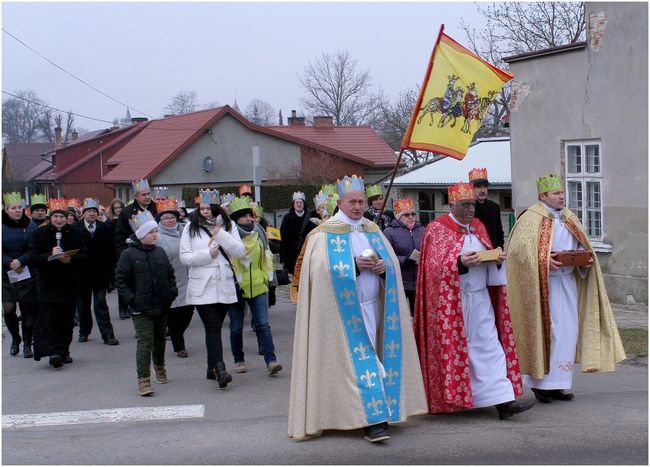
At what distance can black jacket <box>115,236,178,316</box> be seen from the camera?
911cm

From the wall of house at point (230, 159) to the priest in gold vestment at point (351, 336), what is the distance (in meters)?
36.8

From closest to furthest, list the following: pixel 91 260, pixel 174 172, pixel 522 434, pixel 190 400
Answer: pixel 522 434
pixel 190 400
pixel 91 260
pixel 174 172

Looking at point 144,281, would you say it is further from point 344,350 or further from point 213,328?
point 344,350

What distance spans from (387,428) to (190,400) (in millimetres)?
2479

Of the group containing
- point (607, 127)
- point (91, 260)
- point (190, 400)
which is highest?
point (607, 127)

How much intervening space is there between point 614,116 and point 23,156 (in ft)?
259

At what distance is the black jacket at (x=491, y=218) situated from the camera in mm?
10531

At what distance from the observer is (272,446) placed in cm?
683

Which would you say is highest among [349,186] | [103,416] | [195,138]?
[195,138]

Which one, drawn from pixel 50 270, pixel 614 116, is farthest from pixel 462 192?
pixel 614 116

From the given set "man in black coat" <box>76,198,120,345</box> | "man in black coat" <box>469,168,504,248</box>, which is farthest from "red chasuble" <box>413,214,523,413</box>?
"man in black coat" <box>76,198,120,345</box>

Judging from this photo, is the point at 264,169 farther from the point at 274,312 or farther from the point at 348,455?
the point at 348,455

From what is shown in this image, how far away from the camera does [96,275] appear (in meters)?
12.8

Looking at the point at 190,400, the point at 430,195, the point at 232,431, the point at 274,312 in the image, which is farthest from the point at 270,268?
the point at 430,195
